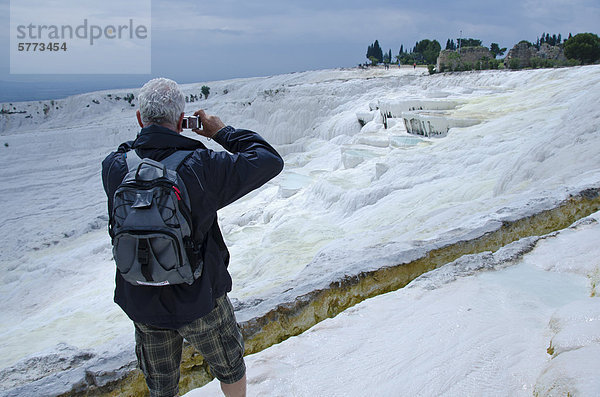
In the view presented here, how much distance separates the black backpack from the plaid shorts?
0.76ft

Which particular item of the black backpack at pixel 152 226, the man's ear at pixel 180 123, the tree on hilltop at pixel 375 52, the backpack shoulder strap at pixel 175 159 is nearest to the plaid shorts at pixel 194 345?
the black backpack at pixel 152 226

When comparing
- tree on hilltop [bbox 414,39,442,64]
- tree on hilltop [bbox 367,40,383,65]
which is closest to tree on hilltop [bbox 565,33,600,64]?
tree on hilltop [bbox 414,39,442,64]

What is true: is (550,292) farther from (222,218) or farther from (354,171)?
(222,218)

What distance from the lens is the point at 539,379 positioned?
5.54ft

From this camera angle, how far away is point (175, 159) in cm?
147

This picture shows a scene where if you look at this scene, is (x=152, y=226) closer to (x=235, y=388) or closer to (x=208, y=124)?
(x=208, y=124)

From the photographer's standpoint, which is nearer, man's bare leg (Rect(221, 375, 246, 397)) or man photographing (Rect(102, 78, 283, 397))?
man photographing (Rect(102, 78, 283, 397))

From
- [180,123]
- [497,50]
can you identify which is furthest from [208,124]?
[497,50]

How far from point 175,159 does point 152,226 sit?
249 mm

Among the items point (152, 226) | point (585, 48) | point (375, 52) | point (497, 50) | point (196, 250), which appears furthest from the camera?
point (375, 52)

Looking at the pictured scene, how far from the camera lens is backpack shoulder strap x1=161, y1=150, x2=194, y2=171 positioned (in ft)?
4.72

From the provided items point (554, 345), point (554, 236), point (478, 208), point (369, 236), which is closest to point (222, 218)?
point (369, 236)

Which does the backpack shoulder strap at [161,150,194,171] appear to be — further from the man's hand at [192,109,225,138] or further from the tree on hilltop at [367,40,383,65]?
the tree on hilltop at [367,40,383,65]

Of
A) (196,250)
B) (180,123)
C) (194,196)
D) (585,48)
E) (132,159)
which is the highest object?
(585,48)
